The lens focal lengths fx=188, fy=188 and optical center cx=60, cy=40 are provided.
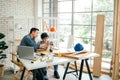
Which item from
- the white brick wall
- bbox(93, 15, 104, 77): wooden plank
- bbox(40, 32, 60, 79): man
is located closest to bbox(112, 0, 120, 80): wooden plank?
bbox(93, 15, 104, 77): wooden plank

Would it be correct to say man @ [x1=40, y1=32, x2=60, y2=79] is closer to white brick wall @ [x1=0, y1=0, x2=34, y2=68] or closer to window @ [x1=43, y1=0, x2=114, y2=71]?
white brick wall @ [x1=0, y1=0, x2=34, y2=68]

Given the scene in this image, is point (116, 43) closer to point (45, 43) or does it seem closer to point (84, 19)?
point (84, 19)

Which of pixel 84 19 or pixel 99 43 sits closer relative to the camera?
pixel 99 43

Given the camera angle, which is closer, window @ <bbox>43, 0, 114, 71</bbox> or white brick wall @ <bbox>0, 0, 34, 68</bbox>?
window @ <bbox>43, 0, 114, 71</bbox>

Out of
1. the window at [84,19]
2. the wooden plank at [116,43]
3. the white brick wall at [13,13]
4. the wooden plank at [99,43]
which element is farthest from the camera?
the white brick wall at [13,13]

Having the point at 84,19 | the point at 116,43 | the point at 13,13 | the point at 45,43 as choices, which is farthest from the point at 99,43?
the point at 13,13

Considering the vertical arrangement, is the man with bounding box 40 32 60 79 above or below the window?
below

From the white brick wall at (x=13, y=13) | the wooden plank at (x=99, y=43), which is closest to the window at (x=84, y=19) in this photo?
the wooden plank at (x=99, y=43)

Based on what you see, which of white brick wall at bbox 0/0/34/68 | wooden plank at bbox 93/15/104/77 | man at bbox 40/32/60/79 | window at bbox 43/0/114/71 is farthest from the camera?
white brick wall at bbox 0/0/34/68

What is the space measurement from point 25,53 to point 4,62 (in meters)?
2.23

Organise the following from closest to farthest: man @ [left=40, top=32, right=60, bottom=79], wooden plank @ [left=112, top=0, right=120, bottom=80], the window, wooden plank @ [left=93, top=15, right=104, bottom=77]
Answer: man @ [left=40, top=32, right=60, bottom=79] → wooden plank @ [left=112, top=0, right=120, bottom=80] → wooden plank @ [left=93, top=15, right=104, bottom=77] → the window

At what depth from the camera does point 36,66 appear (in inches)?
119

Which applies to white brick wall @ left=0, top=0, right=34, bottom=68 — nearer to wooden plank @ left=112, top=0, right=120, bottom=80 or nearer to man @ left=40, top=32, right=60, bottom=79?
man @ left=40, top=32, right=60, bottom=79

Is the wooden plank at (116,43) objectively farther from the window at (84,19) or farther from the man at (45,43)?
the man at (45,43)
